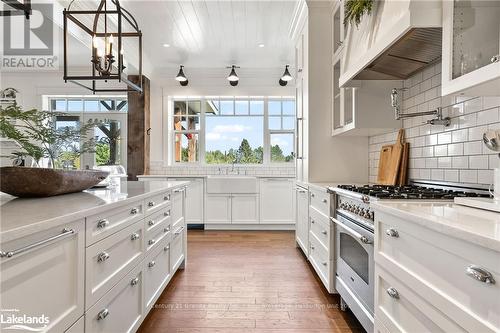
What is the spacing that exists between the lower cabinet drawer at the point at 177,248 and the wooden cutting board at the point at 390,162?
192 cm

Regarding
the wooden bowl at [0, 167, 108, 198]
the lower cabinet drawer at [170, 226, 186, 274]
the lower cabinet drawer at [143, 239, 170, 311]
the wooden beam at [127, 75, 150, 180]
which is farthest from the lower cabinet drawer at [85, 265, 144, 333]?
the wooden beam at [127, 75, 150, 180]

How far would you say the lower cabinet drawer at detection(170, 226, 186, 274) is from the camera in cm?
257

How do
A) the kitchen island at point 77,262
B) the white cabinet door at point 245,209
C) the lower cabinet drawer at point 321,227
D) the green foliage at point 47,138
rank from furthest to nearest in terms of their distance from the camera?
the white cabinet door at point 245,209, the lower cabinet drawer at point 321,227, the green foliage at point 47,138, the kitchen island at point 77,262

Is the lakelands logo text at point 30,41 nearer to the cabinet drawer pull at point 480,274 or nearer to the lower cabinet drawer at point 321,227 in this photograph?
the lower cabinet drawer at point 321,227

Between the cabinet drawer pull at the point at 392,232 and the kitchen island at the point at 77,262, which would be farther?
the cabinet drawer pull at the point at 392,232

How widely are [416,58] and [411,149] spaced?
0.73m

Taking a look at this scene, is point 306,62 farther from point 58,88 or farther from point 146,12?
point 58,88

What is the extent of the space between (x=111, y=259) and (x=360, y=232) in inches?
53.4

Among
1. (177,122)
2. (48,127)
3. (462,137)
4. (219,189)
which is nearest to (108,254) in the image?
(48,127)

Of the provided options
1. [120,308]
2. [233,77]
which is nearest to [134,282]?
[120,308]

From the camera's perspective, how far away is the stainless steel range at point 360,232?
159cm

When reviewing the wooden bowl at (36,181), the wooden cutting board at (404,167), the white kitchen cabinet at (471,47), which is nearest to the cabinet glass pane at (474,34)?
the white kitchen cabinet at (471,47)

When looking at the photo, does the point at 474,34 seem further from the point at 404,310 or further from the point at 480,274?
the point at 404,310

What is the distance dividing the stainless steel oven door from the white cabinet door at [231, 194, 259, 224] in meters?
2.58
